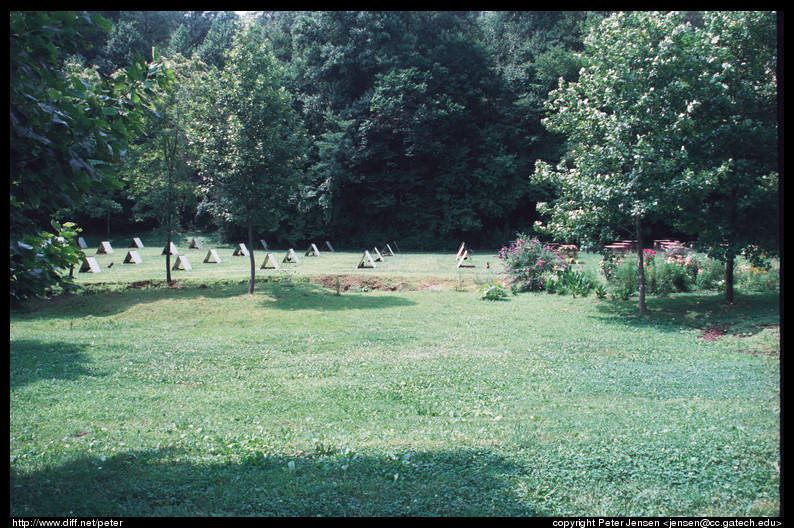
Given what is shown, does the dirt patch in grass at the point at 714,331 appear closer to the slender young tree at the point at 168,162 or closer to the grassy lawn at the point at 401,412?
the grassy lawn at the point at 401,412

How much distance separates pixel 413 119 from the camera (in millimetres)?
35812

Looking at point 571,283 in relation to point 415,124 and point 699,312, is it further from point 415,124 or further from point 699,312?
point 415,124

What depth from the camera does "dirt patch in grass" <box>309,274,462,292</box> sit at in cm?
1853

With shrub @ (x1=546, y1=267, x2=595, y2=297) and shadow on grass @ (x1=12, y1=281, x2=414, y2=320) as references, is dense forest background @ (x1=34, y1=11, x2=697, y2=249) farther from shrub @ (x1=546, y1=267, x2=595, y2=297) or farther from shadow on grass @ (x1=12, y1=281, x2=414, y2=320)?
shrub @ (x1=546, y1=267, x2=595, y2=297)

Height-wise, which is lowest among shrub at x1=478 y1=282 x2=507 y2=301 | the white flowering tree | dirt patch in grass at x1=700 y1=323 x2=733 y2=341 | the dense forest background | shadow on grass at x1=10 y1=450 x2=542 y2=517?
shadow on grass at x1=10 y1=450 x2=542 y2=517

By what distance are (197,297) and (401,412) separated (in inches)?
451

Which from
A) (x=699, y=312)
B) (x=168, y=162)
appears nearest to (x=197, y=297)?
(x=168, y=162)

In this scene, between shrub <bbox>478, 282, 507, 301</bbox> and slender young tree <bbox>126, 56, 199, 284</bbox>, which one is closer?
→ shrub <bbox>478, 282, 507, 301</bbox>

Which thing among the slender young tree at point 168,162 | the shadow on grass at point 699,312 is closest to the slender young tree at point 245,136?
the slender young tree at point 168,162

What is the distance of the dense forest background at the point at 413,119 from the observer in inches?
1414

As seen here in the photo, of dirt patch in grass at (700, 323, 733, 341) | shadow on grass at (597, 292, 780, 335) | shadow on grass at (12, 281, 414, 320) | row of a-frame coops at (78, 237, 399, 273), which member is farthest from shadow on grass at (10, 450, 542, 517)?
row of a-frame coops at (78, 237, 399, 273)

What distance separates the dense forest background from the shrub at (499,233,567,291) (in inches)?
784

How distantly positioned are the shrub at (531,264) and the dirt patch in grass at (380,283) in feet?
6.25

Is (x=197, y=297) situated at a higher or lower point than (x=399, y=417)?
higher
